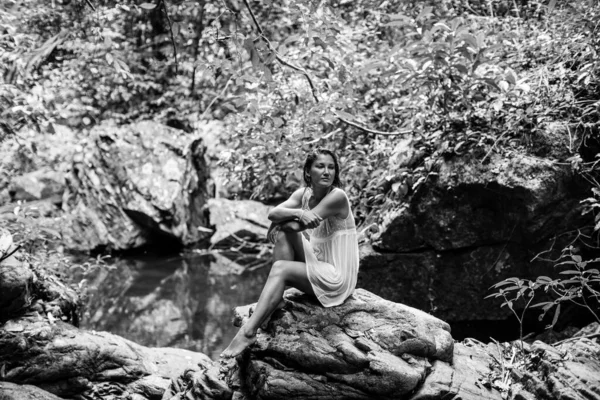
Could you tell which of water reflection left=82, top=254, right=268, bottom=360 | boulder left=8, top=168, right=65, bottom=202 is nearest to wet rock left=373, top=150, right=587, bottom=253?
water reflection left=82, top=254, right=268, bottom=360

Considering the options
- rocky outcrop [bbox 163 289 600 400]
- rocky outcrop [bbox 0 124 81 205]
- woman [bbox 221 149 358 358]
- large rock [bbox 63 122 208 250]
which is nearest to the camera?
rocky outcrop [bbox 163 289 600 400]

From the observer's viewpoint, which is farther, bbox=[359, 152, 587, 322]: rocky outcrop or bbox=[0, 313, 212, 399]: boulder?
bbox=[359, 152, 587, 322]: rocky outcrop

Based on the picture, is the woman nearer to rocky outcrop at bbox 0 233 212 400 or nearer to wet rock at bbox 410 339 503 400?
wet rock at bbox 410 339 503 400

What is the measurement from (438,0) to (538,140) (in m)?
2.98

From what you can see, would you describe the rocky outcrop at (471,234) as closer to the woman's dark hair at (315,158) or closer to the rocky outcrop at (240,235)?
the woman's dark hair at (315,158)

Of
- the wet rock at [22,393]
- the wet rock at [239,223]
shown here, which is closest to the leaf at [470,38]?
the wet rock at [22,393]

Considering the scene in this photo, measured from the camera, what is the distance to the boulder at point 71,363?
16.1ft

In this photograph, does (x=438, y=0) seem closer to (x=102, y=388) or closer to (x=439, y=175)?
(x=439, y=175)

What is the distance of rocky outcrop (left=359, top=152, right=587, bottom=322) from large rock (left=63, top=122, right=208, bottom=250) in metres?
5.76

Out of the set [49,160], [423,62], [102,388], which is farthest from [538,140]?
[49,160]

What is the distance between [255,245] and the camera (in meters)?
10.6

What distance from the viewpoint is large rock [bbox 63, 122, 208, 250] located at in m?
11.1

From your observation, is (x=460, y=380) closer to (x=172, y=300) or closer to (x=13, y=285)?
(x=13, y=285)

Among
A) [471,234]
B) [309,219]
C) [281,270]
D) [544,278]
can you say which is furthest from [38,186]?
[544,278]
